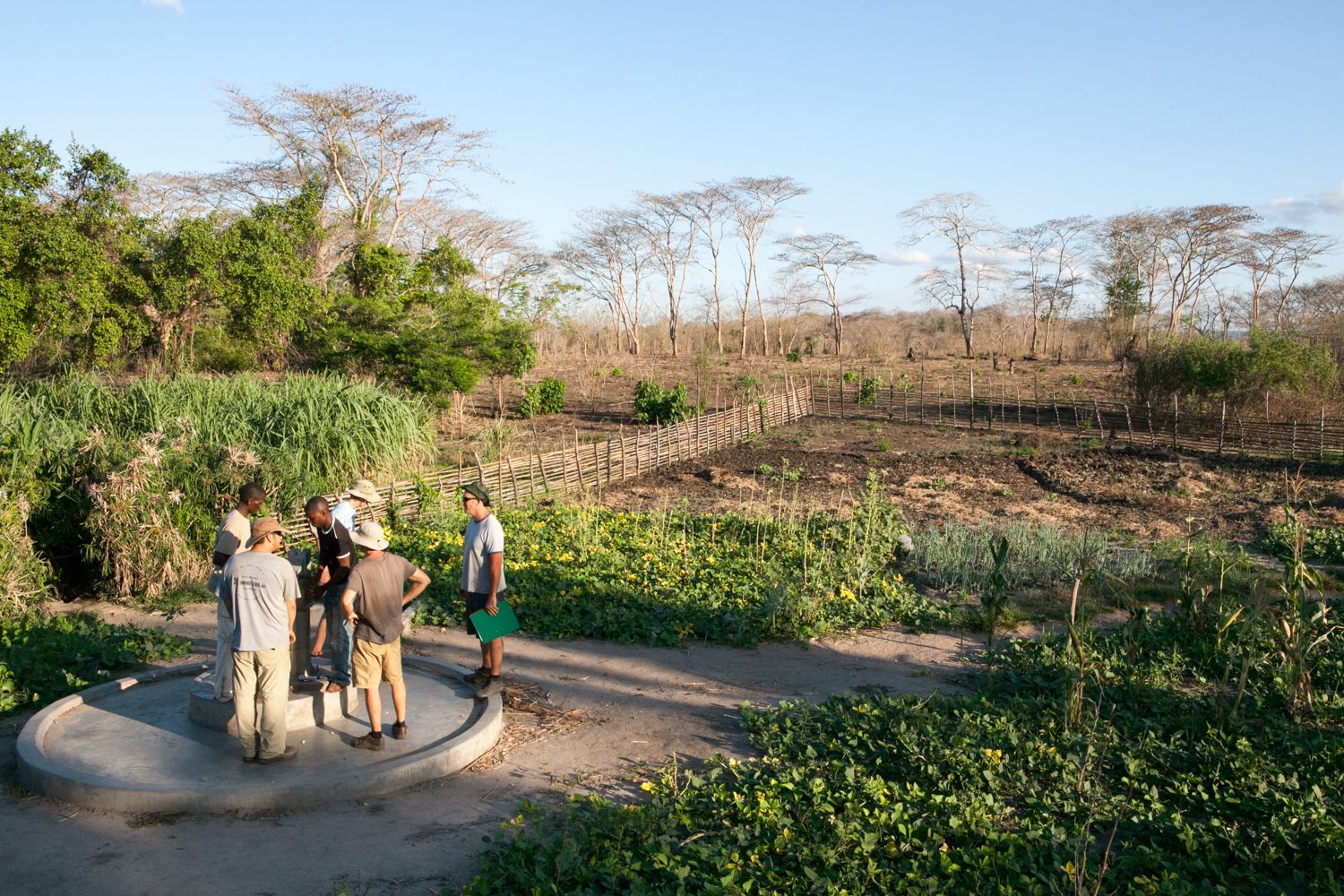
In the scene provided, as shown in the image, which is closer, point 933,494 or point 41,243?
point 933,494

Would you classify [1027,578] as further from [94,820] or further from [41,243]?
[41,243]

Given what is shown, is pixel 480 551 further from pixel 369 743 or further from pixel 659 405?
pixel 659 405

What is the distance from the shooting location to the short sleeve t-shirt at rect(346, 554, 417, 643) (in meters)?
4.60

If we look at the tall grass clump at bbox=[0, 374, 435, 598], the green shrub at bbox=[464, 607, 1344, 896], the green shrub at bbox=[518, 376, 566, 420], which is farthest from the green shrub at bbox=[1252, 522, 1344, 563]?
the green shrub at bbox=[518, 376, 566, 420]

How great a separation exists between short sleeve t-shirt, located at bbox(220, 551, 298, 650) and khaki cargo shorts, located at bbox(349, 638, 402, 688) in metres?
0.41

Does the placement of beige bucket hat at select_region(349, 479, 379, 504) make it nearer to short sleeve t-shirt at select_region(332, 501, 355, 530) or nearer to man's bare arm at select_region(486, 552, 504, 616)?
short sleeve t-shirt at select_region(332, 501, 355, 530)

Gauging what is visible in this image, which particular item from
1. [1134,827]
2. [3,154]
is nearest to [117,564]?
[1134,827]

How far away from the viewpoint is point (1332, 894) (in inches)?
129

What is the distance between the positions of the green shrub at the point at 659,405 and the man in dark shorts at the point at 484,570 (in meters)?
16.4

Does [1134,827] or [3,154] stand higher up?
[3,154]

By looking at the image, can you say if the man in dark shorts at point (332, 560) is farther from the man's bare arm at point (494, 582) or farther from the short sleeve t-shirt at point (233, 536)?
the man's bare arm at point (494, 582)

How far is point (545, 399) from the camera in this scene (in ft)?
81.1

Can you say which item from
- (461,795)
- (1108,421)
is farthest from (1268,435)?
(461,795)

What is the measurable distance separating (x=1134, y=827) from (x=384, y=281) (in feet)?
75.2
